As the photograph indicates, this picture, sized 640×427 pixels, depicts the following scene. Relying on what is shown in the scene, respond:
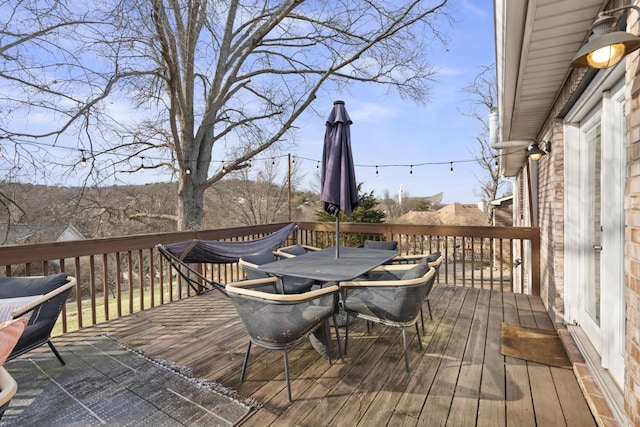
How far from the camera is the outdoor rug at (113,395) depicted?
1.85 meters

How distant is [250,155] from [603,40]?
331 inches

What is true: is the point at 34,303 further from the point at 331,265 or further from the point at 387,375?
the point at 387,375

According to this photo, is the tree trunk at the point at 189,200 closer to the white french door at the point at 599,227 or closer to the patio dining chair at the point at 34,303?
the patio dining chair at the point at 34,303

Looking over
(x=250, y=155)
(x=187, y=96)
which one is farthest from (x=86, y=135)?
(x=250, y=155)

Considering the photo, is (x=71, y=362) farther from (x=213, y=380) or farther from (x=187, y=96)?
(x=187, y=96)

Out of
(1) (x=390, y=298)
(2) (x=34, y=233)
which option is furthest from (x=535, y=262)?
(2) (x=34, y=233)

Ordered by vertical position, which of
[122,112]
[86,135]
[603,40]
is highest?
[122,112]

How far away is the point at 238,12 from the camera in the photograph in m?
8.54

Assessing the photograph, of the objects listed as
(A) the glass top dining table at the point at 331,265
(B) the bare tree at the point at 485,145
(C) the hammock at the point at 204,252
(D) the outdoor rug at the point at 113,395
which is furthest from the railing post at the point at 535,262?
(B) the bare tree at the point at 485,145

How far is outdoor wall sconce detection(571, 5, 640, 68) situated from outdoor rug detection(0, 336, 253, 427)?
2.56m

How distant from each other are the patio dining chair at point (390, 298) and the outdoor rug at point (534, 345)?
3.19 feet

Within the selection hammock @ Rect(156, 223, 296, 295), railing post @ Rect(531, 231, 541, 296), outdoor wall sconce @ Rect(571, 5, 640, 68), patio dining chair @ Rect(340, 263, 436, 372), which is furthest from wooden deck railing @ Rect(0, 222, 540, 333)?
outdoor wall sconce @ Rect(571, 5, 640, 68)

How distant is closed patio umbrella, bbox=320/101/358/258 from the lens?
315cm

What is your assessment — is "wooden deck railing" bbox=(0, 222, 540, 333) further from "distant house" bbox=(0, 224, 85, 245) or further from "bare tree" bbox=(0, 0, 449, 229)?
"bare tree" bbox=(0, 0, 449, 229)
